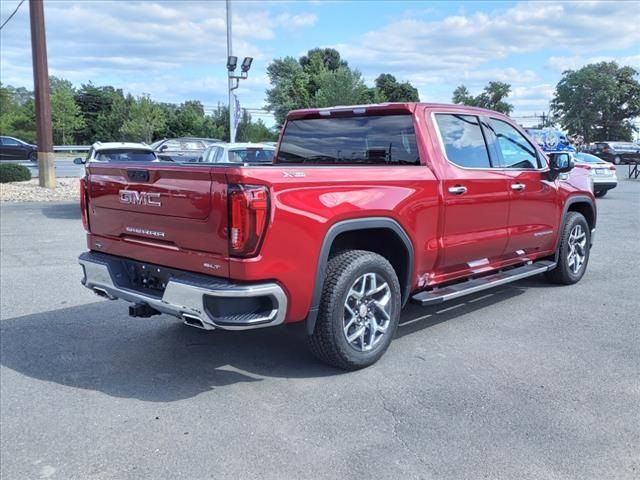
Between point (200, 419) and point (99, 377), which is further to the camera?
point (99, 377)

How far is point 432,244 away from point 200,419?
7.50ft

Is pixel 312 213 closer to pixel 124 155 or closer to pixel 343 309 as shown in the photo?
pixel 343 309

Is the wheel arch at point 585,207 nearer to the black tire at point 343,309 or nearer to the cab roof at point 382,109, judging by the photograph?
the cab roof at point 382,109

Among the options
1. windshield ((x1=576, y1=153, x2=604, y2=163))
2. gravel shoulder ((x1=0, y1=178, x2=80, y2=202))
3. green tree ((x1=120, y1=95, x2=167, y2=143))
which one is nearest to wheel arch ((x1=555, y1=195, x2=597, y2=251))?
windshield ((x1=576, y1=153, x2=604, y2=163))

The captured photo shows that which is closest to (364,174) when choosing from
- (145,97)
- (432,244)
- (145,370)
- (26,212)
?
(432,244)

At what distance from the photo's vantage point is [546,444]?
338 centimetres

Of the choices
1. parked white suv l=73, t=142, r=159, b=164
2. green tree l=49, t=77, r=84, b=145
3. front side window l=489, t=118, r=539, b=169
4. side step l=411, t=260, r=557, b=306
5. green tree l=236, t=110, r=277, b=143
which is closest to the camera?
side step l=411, t=260, r=557, b=306

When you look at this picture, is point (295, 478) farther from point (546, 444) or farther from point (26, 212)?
point (26, 212)

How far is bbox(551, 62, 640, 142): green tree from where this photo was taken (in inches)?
2542

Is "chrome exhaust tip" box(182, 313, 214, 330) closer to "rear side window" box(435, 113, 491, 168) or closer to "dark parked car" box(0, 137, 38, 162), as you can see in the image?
"rear side window" box(435, 113, 491, 168)

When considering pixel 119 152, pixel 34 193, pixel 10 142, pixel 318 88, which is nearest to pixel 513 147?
pixel 119 152

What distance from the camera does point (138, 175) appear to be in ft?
13.9

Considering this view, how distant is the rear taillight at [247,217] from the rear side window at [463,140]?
7.03 ft

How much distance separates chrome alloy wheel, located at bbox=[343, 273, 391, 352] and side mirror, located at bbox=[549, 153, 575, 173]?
9.43 ft
